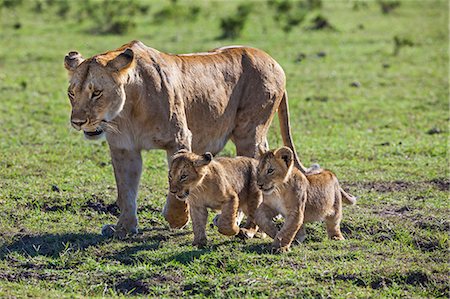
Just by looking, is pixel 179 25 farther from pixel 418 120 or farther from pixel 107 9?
pixel 418 120

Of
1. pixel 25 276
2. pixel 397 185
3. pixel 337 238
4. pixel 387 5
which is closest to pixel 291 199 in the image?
pixel 337 238

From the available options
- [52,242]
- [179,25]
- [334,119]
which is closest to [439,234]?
[52,242]

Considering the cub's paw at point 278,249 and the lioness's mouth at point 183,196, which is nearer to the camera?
the lioness's mouth at point 183,196

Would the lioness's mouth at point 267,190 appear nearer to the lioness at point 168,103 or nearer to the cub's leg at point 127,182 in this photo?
the lioness at point 168,103

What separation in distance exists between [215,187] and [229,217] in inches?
8.4

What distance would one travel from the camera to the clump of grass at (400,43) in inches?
642

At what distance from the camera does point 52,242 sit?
6.32 metres

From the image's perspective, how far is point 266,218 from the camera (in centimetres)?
626

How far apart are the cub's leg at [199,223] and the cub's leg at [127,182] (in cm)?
65

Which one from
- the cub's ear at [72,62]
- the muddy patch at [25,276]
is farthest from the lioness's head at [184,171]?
the cub's ear at [72,62]

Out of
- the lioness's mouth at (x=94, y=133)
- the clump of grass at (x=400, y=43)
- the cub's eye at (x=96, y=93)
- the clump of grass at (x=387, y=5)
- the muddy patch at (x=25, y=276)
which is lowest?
the clump of grass at (x=387, y=5)

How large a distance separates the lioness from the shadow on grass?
0.80 ft

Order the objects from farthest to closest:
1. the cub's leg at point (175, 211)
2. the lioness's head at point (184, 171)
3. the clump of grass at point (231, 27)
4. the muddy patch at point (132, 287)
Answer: the clump of grass at point (231, 27)
the cub's leg at point (175, 211)
the lioness's head at point (184, 171)
the muddy patch at point (132, 287)

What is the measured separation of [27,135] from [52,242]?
13.3ft
